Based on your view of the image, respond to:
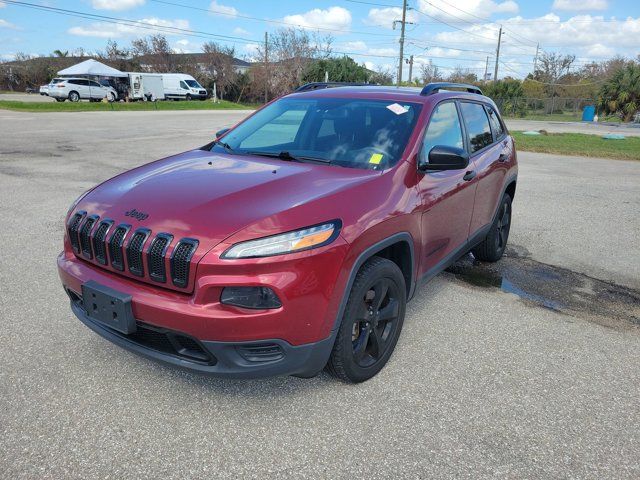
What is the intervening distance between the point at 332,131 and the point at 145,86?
41406 millimetres

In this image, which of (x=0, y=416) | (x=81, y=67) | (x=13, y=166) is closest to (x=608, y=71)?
(x=81, y=67)

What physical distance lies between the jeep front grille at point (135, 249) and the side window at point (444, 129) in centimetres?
181

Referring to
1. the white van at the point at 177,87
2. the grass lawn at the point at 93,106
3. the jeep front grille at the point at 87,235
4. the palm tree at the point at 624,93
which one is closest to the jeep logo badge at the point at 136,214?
the jeep front grille at the point at 87,235

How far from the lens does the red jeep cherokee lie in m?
2.29

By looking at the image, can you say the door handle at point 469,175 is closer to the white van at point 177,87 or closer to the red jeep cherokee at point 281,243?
the red jeep cherokee at point 281,243

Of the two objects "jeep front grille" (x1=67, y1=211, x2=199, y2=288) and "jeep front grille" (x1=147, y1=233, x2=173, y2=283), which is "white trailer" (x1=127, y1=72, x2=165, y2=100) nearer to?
"jeep front grille" (x1=67, y1=211, x2=199, y2=288)

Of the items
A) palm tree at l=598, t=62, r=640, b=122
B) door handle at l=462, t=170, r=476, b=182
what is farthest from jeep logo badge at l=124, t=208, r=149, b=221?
palm tree at l=598, t=62, r=640, b=122

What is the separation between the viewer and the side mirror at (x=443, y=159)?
310 cm

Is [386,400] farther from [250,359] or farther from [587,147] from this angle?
[587,147]

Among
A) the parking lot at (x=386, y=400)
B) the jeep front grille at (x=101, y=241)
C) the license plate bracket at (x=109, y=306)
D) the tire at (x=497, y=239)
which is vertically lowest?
the parking lot at (x=386, y=400)

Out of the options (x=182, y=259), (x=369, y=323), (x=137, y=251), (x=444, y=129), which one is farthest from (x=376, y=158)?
(x=137, y=251)

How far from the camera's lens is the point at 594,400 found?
2.85 metres

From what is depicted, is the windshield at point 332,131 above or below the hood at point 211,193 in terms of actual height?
above

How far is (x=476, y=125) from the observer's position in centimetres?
438
